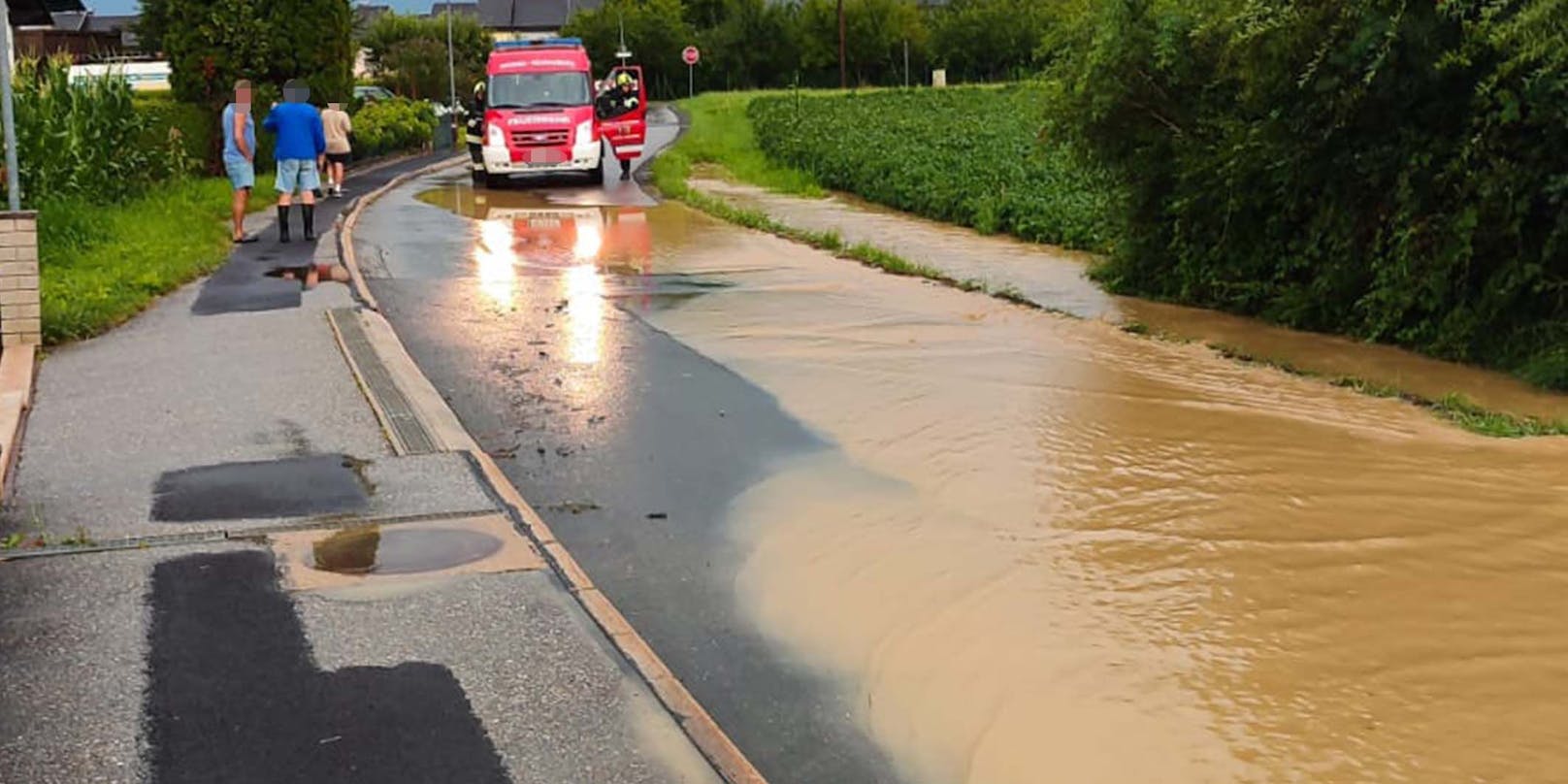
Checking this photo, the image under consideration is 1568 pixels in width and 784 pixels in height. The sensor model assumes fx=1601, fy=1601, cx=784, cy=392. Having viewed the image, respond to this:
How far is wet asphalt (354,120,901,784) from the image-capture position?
5281 mm

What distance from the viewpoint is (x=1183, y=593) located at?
6.27 metres

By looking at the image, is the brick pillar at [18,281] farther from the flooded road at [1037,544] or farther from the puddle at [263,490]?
the puddle at [263,490]

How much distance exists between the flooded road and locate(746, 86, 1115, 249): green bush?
18.7ft

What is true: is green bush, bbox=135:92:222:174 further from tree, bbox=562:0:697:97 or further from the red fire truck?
tree, bbox=562:0:697:97

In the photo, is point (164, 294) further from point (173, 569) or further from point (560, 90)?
point (560, 90)

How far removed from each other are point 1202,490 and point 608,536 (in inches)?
113

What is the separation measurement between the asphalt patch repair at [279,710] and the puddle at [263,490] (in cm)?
114

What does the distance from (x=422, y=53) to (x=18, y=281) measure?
50.7 meters

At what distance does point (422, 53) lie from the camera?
5912 centimetres

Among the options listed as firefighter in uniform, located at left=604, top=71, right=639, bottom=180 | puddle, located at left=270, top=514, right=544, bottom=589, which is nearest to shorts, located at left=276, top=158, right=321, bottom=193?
puddle, located at left=270, top=514, right=544, bottom=589

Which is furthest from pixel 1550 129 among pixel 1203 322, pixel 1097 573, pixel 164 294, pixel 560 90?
pixel 560 90

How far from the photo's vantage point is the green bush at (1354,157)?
10484mm

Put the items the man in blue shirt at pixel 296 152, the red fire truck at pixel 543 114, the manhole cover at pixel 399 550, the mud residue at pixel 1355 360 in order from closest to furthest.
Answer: the manhole cover at pixel 399 550, the mud residue at pixel 1355 360, the man in blue shirt at pixel 296 152, the red fire truck at pixel 543 114

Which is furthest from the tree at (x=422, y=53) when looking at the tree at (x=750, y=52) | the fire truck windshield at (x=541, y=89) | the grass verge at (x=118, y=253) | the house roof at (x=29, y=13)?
the grass verge at (x=118, y=253)
